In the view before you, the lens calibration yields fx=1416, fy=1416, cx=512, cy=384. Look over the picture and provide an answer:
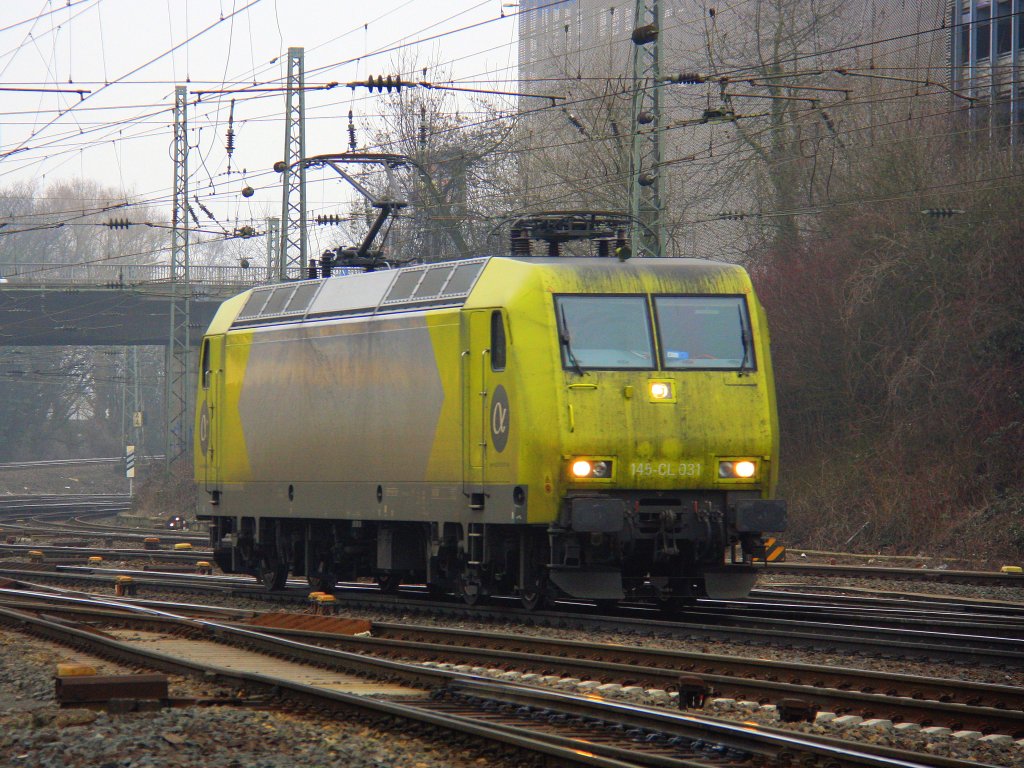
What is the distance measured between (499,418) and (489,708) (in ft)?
16.8

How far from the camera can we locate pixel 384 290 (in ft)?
52.2

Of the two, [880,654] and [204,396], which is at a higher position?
[204,396]

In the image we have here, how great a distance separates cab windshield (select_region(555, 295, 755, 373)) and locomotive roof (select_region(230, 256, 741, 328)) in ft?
1.38

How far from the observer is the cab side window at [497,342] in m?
13.6

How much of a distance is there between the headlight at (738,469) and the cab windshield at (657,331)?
91 centimetres

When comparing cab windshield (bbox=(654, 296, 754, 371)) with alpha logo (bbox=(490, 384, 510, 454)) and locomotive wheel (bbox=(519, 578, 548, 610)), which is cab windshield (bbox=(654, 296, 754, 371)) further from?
locomotive wheel (bbox=(519, 578, 548, 610))

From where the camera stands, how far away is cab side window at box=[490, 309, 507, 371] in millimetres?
13602

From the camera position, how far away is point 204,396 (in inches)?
789

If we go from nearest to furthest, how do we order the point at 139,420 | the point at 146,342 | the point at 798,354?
the point at 798,354
the point at 139,420
the point at 146,342

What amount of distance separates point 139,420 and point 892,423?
3303cm

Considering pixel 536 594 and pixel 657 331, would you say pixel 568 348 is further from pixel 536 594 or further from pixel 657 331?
pixel 536 594

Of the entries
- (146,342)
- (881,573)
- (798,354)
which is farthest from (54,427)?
(881,573)

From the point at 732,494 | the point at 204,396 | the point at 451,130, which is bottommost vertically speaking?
the point at 732,494

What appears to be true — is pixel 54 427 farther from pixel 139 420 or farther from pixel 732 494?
pixel 732 494
